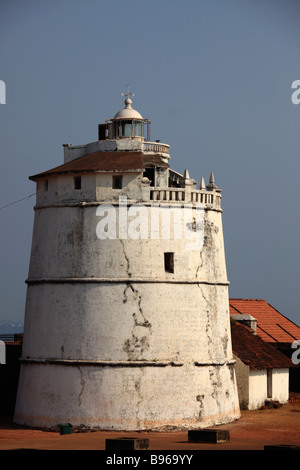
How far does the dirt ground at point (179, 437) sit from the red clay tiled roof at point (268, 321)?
10.0m

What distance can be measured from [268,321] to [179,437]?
65.2 feet

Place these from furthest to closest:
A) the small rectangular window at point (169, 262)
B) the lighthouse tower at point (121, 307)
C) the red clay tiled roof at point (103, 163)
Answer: the small rectangular window at point (169, 262)
the red clay tiled roof at point (103, 163)
the lighthouse tower at point (121, 307)

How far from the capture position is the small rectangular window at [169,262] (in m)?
32.8

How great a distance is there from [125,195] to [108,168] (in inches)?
44.6

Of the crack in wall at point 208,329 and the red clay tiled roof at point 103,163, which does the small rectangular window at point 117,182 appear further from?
the crack in wall at point 208,329

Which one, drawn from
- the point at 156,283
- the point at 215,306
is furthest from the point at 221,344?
the point at 156,283

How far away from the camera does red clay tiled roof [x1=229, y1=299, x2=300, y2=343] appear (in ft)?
154

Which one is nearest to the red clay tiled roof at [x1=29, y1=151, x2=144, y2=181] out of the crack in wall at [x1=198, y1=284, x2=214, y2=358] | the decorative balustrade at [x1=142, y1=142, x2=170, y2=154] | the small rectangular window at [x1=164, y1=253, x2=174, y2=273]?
the decorative balustrade at [x1=142, y1=142, x2=170, y2=154]

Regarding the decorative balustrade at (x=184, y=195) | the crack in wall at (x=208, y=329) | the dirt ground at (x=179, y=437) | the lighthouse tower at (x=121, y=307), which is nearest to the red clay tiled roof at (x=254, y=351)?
the dirt ground at (x=179, y=437)

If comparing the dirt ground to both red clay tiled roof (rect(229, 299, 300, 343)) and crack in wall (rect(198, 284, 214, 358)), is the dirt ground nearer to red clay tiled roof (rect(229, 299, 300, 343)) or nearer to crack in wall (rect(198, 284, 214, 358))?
crack in wall (rect(198, 284, 214, 358))

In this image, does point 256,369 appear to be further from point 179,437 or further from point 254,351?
point 179,437

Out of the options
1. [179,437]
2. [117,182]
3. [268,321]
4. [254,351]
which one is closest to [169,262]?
[117,182]

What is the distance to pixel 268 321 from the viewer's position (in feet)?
161

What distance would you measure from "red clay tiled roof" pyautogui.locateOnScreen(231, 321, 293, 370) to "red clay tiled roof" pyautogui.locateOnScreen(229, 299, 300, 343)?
4460 mm
